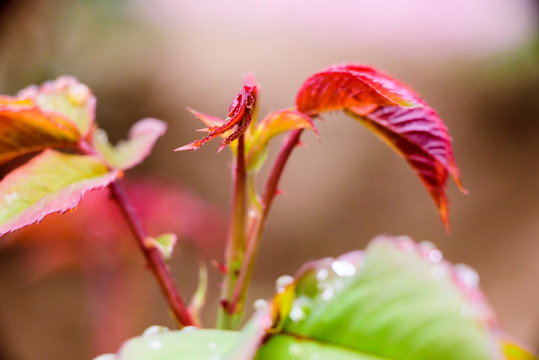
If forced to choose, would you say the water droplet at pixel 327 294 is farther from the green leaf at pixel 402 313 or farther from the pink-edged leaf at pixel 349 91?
the pink-edged leaf at pixel 349 91

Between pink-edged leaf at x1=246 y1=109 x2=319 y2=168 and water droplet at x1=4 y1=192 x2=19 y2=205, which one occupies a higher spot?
pink-edged leaf at x1=246 y1=109 x2=319 y2=168

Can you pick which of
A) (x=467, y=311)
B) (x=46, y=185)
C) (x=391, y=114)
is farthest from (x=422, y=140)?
(x=46, y=185)

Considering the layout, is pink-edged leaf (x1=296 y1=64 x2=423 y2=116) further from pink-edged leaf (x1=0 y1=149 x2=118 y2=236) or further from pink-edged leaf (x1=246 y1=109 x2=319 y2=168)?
pink-edged leaf (x1=0 y1=149 x2=118 y2=236)

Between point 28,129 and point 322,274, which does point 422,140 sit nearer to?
point 322,274

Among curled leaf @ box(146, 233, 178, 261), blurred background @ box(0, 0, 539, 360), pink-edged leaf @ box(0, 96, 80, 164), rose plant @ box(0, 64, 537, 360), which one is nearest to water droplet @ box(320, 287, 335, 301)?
rose plant @ box(0, 64, 537, 360)

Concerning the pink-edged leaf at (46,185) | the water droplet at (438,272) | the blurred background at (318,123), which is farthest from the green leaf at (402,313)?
the blurred background at (318,123)
